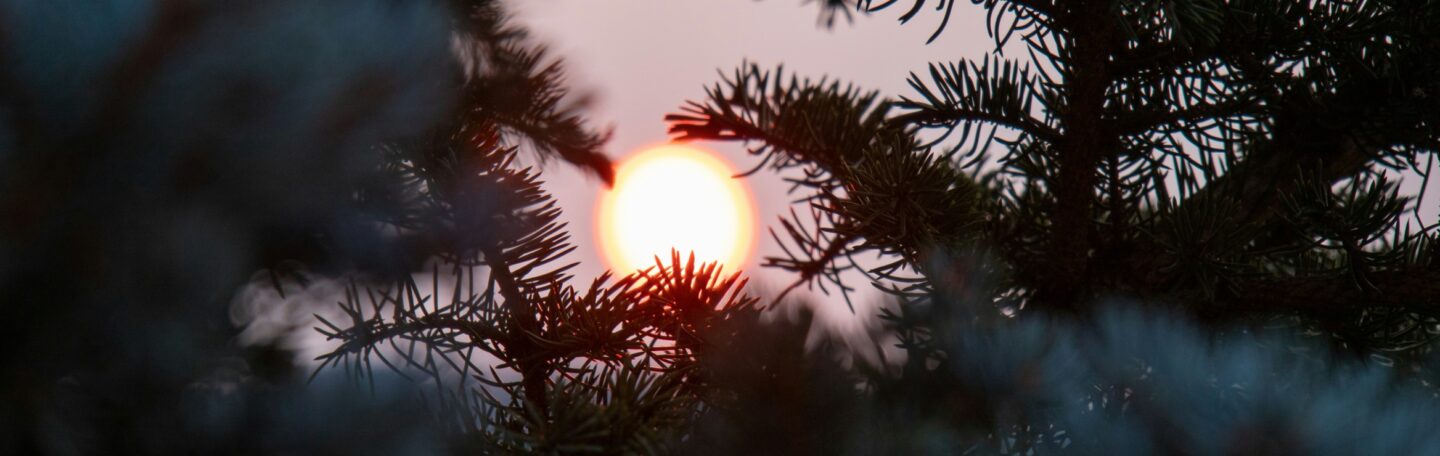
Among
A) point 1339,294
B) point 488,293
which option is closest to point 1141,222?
point 1339,294

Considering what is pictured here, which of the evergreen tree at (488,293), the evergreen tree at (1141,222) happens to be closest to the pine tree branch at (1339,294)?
the evergreen tree at (1141,222)

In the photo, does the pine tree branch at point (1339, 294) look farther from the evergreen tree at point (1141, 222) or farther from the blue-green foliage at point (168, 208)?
the blue-green foliage at point (168, 208)

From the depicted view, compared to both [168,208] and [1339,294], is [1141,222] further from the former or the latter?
[168,208]

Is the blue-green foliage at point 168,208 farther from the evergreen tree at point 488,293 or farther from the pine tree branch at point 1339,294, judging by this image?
the pine tree branch at point 1339,294

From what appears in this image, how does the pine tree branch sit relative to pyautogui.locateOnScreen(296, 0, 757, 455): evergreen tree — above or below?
below

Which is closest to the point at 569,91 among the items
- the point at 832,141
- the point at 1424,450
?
the point at 832,141

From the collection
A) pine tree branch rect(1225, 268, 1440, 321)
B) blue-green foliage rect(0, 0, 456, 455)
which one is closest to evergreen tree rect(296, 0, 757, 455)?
blue-green foliage rect(0, 0, 456, 455)

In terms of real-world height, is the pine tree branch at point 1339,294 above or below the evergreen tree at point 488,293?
below

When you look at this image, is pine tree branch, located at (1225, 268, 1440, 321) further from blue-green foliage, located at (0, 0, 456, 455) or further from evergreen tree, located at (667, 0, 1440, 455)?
blue-green foliage, located at (0, 0, 456, 455)
